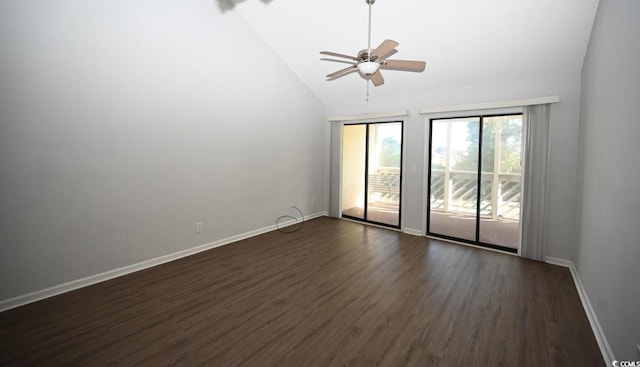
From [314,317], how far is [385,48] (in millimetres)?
2356

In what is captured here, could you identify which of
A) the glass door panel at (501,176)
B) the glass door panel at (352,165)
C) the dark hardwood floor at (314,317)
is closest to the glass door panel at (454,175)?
the glass door panel at (501,176)

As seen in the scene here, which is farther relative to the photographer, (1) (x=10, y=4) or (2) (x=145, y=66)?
(2) (x=145, y=66)

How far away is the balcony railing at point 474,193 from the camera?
4.32 m

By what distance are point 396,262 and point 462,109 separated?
96.6 inches

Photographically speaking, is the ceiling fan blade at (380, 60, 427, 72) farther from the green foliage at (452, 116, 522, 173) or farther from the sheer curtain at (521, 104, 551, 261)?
the green foliage at (452, 116, 522, 173)

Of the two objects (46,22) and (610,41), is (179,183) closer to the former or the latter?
(46,22)

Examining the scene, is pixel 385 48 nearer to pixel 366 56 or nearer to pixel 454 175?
pixel 366 56

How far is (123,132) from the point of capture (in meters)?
3.07

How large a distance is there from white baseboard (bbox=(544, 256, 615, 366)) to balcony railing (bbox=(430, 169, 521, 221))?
1.00 meters

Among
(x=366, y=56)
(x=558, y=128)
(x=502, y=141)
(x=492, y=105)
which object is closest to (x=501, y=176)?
(x=502, y=141)

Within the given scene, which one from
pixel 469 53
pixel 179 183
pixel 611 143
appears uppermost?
pixel 469 53

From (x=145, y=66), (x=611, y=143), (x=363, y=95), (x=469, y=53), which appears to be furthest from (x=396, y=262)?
(x=145, y=66)

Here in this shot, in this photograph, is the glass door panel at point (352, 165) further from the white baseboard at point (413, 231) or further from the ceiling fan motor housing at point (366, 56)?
the ceiling fan motor housing at point (366, 56)

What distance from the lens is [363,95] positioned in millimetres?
5266
